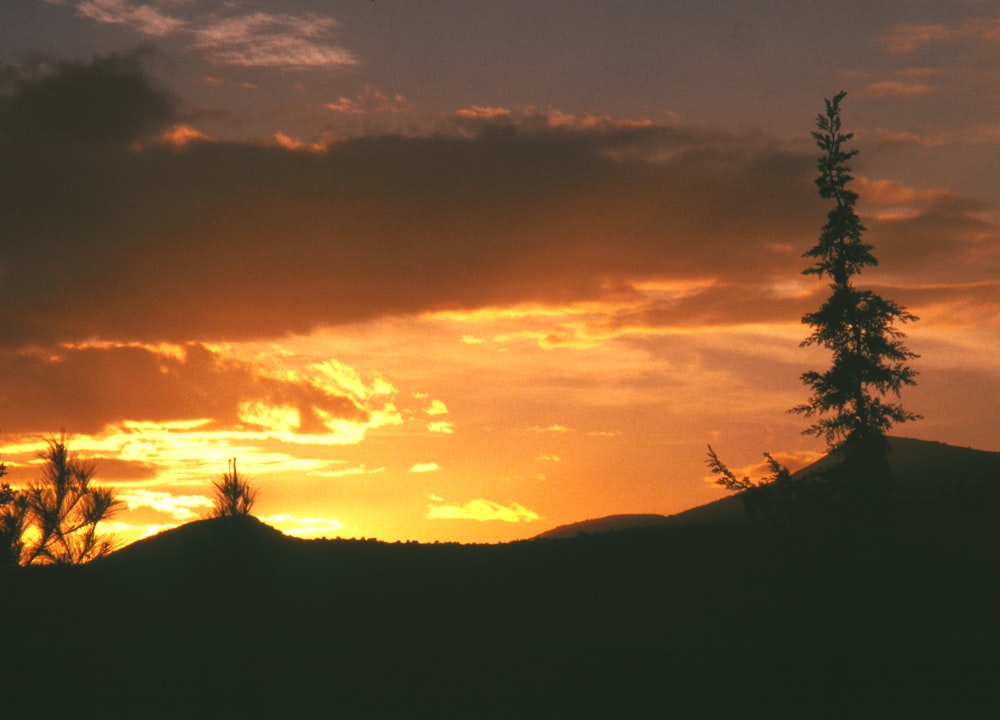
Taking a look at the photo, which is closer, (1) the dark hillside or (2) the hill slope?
(1) the dark hillside

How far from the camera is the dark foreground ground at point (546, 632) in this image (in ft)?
59.1

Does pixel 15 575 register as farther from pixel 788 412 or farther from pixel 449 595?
pixel 788 412

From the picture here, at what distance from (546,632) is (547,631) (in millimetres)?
70

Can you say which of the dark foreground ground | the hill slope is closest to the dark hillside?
the dark foreground ground

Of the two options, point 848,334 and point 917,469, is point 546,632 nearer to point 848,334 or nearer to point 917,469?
point 848,334

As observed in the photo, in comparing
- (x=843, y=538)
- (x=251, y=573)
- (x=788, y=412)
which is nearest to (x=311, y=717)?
(x=251, y=573)

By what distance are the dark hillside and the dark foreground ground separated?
0.06m

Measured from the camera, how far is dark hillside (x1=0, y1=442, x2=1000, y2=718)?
18.0 metres

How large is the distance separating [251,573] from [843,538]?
14346 millimetres

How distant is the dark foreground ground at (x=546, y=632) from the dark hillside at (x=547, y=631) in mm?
56

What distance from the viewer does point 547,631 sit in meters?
23.3

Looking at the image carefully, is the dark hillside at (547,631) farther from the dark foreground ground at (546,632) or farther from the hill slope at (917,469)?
the hill slope at (917,469)

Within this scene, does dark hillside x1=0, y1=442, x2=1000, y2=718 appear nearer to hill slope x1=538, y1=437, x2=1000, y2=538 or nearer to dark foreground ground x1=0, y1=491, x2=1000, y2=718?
dark foreground ground x1=0, y1=491, x2=1000, y2=718

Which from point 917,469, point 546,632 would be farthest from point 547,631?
point 917,469
